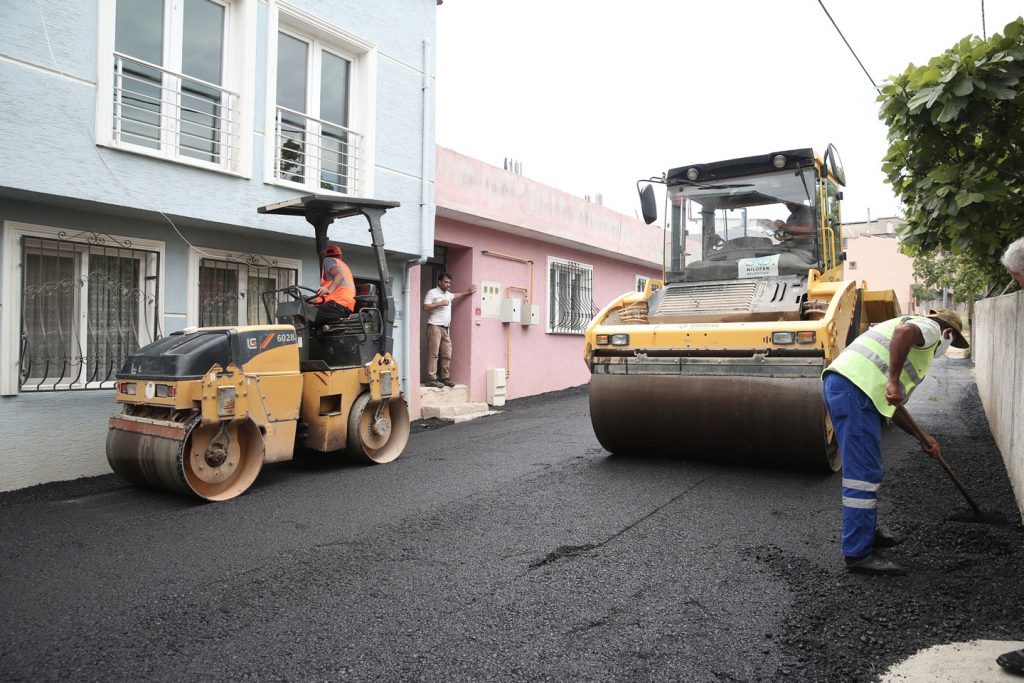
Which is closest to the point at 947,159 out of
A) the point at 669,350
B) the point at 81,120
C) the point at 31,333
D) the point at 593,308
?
the point at 669,350

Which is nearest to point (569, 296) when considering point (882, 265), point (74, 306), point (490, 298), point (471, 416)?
point (490, 298)

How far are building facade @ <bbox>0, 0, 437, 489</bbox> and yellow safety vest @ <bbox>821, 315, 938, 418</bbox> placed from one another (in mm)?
5824

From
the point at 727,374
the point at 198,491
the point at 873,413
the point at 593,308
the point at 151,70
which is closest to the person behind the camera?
the point at 873,413

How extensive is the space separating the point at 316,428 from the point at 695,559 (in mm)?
3735

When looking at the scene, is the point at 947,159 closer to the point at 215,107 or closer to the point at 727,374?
the point at 727,374

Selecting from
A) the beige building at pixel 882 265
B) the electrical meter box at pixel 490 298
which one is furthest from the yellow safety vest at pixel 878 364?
the beige building at pixel 882 265

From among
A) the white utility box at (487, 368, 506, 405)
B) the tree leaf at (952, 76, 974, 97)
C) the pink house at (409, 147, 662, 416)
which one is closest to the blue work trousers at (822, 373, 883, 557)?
the tree leaf at (952, 76, 974, 97)

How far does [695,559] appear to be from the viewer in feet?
13.4

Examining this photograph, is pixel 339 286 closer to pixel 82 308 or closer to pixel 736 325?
A: pixel 82 308

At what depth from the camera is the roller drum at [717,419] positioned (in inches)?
219

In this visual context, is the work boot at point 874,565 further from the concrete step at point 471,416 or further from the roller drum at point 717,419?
the concrete step at point 471,416

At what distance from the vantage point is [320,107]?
8.79 meters

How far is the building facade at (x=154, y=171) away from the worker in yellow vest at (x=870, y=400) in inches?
231

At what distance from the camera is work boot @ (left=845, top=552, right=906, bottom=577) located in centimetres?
377
